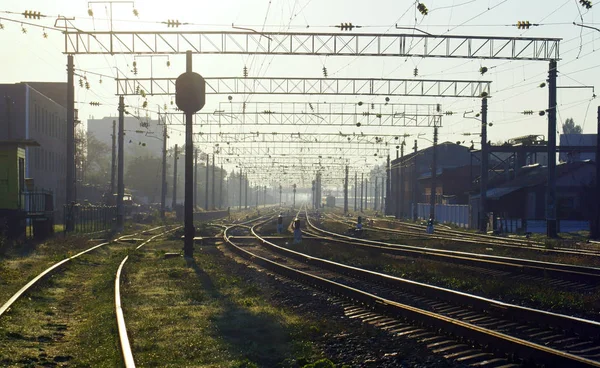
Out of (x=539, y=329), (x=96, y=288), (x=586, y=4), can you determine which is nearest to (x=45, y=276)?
(x=96, y=288)

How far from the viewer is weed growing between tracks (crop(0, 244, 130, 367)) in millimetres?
8742

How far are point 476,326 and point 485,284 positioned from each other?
5.95 meters

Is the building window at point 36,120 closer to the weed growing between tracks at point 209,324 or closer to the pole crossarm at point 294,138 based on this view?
the pole crossarm at point 294,138

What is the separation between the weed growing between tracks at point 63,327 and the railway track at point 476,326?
4.04 meters

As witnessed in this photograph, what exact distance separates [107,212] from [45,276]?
31.6m

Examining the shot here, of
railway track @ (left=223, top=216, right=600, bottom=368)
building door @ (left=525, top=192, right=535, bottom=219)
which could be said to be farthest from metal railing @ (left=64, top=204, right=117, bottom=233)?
building door @ (left=525, top=192, right=535, bottom=219)

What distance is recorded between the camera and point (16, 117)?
2192 inches

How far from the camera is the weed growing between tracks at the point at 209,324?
8.72 metres

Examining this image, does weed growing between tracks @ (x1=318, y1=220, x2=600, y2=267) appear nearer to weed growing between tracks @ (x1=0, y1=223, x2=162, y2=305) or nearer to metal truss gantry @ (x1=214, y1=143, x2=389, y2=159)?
weed growing between tracks @ (x1=0, y1=223, x2=162, y2=305)

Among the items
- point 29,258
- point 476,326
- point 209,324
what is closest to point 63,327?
point 209,324

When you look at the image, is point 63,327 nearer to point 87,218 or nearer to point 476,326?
point 476,326

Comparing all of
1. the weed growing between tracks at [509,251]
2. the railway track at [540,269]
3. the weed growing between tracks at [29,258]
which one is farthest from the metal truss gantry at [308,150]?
the railway track at [540,269]

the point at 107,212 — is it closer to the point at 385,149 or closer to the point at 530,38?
the point at 530,38

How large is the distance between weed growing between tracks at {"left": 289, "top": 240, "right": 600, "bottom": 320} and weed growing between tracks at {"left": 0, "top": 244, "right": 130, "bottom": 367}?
7.23 meters
